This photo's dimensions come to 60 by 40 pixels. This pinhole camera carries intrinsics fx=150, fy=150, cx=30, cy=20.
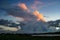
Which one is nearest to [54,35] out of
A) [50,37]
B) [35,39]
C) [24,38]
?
[50,37]

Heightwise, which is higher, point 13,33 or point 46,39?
point 13,33

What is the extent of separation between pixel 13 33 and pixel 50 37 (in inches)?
136

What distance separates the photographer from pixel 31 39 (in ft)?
49.1

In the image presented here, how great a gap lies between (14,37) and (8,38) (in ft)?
2.47

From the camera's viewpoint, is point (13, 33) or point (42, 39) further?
point (42, 39)

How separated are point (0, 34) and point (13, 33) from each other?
3.94 ft

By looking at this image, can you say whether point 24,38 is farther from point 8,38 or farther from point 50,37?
point 50,37

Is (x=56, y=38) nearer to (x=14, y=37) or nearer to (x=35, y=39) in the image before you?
(x=35, y=39)

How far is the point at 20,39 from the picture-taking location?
15.6 m

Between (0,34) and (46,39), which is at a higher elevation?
(0,34)

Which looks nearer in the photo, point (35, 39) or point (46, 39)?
point (46, 39)

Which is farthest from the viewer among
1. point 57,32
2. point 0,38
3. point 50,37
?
point 0,38

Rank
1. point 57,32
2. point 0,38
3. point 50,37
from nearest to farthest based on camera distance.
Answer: point 57,32, point 50,37, point 0,38

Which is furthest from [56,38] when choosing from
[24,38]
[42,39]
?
[24,38]
